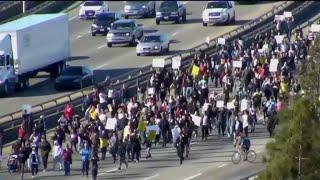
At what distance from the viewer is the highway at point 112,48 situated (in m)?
→ 65.1

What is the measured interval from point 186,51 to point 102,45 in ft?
20.6

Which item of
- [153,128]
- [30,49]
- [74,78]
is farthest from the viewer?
[30,49]

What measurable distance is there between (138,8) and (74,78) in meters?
23.7

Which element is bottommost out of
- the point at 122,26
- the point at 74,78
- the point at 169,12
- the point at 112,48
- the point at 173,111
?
the point at 173,111

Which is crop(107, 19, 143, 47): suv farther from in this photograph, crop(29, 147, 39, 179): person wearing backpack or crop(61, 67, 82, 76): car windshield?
crop(29, 147, 39, 179): person wearing backpack

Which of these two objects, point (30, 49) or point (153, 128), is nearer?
point (153, 128)

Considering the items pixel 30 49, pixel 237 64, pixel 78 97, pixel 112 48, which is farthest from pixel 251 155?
pixel 112 48

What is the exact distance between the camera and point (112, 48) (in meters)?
78.2

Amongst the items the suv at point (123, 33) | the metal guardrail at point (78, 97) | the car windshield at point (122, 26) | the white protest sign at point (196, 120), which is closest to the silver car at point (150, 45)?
the metal guardrail at point (78, 97)

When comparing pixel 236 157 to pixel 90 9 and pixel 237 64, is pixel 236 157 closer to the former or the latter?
pixel 237 64

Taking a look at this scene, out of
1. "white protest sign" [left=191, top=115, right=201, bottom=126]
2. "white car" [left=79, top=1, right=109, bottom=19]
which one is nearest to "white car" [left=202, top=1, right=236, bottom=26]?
"white car" [left=79, top=1, right=109, bottom=19]

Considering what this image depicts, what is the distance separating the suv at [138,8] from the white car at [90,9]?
1.20m

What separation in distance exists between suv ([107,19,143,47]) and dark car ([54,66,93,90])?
36.3ft

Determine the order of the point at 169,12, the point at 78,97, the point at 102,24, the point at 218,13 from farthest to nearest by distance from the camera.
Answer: the point at 169,12, the point at 218,13, the point at 102,24, the point at 78,97
